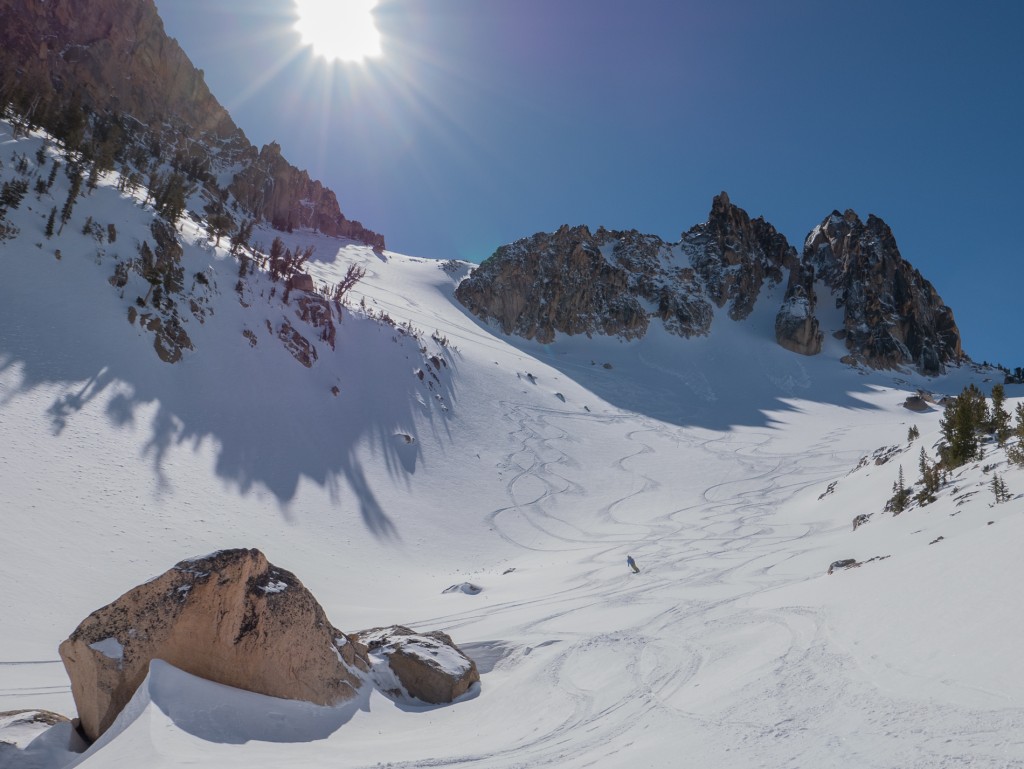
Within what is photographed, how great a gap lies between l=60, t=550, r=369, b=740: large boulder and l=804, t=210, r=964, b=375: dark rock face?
97016 millimetres

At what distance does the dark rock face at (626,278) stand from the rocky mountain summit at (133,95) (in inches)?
1299

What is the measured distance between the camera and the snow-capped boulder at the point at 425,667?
7961 mm

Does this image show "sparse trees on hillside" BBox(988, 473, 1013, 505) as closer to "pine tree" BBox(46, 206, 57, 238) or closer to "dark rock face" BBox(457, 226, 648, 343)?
"pine tree" BBox(46, 206, 57, 238)

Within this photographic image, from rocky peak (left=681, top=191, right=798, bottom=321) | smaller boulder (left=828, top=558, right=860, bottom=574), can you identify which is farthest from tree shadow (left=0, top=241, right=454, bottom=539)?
rocky peak (left=681, top=191, right=798, bottom=321)

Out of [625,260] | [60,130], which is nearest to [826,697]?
[60,130]

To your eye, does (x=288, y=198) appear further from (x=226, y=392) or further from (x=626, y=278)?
(x=226, y=392)

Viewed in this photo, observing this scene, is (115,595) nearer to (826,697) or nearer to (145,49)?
(826,697)

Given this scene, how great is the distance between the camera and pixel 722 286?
321 ft

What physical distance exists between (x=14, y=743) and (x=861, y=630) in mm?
9231

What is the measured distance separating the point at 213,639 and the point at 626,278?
90835mm

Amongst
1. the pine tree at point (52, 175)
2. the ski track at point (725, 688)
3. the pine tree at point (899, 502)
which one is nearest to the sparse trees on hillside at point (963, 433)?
the pine tree at point (899, 502)

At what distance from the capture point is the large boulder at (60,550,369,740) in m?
6.12

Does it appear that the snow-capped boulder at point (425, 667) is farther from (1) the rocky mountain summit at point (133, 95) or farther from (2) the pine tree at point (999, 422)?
(1) the rocky mountain summit at point (133, 95)

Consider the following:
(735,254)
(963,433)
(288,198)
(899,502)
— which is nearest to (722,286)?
(735,254)
